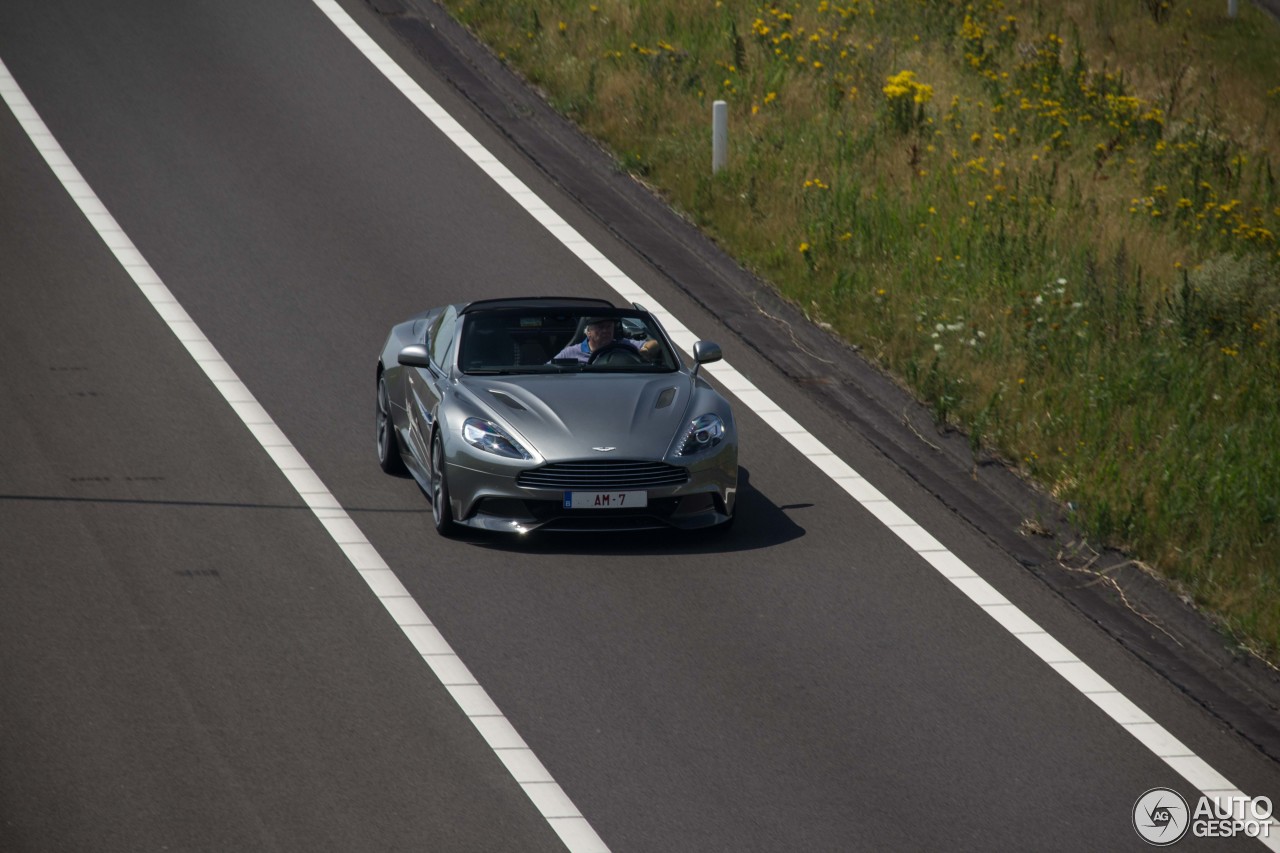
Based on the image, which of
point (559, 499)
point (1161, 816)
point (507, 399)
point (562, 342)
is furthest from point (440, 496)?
point (1161, 816)

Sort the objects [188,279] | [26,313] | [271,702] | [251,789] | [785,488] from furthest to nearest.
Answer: [188,279]
[26,313]
[785,488]
[271,702]
[251,789]

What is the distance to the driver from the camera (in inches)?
499

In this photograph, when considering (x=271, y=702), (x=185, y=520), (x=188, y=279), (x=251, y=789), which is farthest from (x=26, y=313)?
(x=251, y=789)

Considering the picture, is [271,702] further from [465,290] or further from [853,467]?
[465,290]

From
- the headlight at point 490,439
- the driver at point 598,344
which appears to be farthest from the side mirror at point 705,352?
the headlight at point 490,439

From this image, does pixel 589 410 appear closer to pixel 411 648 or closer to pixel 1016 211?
pixel 411 648

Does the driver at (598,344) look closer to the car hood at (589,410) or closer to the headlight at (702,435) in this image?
the car hood at (589,410)

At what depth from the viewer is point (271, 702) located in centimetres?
887

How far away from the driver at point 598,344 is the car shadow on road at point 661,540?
4.52 feet

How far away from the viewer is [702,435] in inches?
454

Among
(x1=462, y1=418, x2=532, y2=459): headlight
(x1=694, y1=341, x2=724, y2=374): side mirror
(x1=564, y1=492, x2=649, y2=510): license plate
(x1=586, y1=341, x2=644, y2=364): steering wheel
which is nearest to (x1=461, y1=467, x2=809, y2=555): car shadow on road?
(x1=564, y1=492, x2=649, y2=510): license plate

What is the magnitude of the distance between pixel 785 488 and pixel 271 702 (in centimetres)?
475

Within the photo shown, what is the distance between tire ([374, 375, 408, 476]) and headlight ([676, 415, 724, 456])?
2356 millimetres

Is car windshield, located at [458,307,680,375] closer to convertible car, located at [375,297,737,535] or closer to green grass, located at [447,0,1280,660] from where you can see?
convertible car, located at [375,297,737,535]
